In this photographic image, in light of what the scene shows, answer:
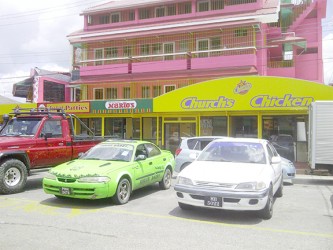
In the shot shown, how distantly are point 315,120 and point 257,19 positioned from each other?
1314 centimetres

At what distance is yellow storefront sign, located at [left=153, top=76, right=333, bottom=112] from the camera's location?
1669 centimetres

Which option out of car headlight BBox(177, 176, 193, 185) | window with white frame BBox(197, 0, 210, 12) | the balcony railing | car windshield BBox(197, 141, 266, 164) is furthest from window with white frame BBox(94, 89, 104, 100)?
car headlight BBox(177, 176, 193, 185)

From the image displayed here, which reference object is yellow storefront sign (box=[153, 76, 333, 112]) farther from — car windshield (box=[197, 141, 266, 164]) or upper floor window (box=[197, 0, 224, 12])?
upper floor window (box=[197, 0, 224, 12])

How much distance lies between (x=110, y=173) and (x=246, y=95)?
1156cm

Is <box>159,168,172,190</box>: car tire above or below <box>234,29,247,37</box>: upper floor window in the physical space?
below

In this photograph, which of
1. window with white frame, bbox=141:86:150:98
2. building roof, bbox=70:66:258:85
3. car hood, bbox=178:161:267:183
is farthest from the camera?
window with white frame, bbox=141:86:150:98

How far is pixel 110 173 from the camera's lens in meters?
7.79

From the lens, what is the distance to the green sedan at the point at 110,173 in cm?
756

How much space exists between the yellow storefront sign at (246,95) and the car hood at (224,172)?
10333 millimetres

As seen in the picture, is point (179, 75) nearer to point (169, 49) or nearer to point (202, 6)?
point (169, 49)

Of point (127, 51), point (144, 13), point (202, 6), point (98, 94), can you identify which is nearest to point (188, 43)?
point (202, 6)

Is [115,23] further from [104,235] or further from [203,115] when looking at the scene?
[104,235]

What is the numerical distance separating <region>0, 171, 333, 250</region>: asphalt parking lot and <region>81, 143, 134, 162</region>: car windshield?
1094 millimetres

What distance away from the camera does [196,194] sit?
6699mm
